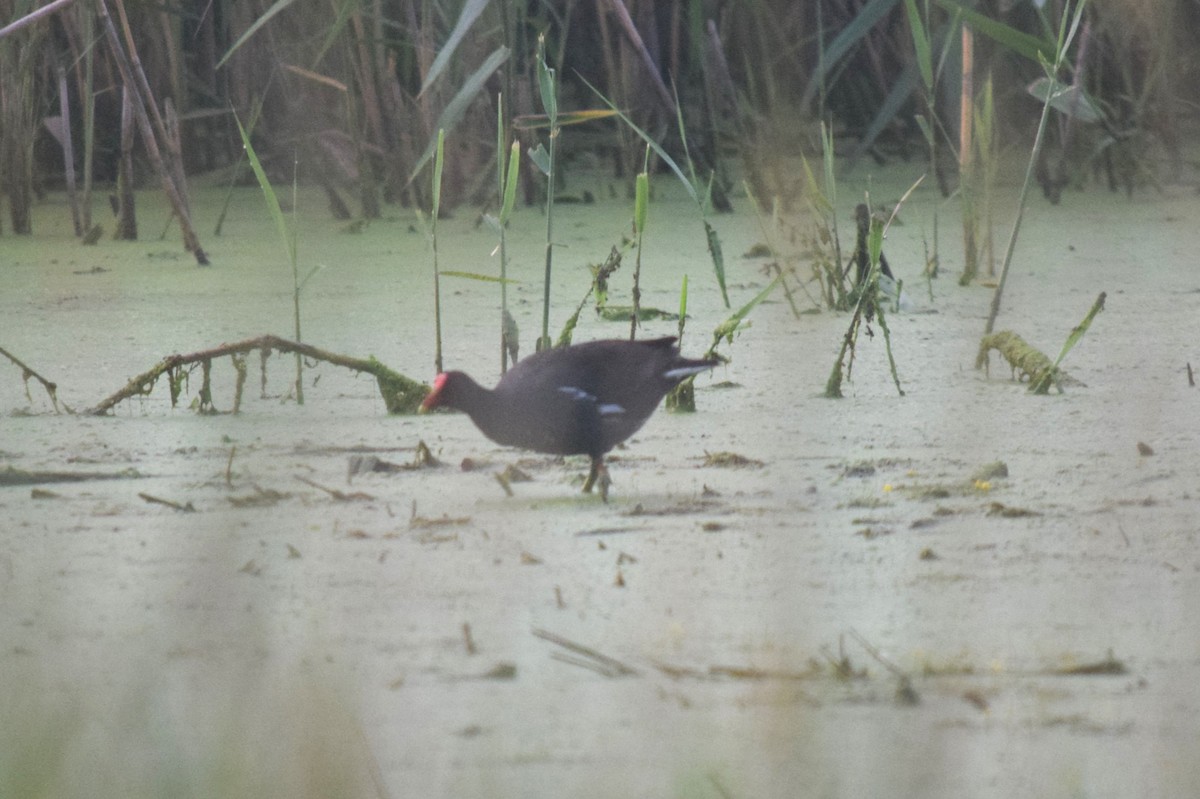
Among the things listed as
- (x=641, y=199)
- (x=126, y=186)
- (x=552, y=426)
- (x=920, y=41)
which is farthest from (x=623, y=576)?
(x=126, y=186)

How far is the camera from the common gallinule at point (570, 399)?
172 centimetres

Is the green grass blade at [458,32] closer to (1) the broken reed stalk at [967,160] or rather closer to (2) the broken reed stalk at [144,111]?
(2) the broken reed stalk at [144,111]

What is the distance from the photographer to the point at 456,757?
105 cm

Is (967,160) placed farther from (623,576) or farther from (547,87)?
(623,576)

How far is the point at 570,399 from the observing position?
173cm

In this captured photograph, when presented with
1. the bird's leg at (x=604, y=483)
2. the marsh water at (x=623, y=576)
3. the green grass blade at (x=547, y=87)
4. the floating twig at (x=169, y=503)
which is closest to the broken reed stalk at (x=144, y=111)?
the marsh water at (x=623, y=576)

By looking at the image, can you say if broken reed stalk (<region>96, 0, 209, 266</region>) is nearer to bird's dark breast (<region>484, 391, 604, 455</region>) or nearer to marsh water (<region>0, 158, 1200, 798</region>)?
marsh water (<region>0, 158, 1200, 798</region>)

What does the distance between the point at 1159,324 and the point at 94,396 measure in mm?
1532

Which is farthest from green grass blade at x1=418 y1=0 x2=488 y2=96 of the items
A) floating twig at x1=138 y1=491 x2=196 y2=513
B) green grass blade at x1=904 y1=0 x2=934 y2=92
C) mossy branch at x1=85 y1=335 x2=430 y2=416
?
floating twig at x1=138 y1=491 x2=196 y2=513

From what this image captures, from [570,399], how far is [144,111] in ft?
4.92

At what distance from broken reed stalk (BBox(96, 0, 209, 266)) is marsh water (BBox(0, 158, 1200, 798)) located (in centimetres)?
38

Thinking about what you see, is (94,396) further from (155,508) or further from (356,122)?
(356,122)

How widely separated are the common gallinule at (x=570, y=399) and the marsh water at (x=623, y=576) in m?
0.06

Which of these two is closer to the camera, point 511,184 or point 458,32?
point 511,184
